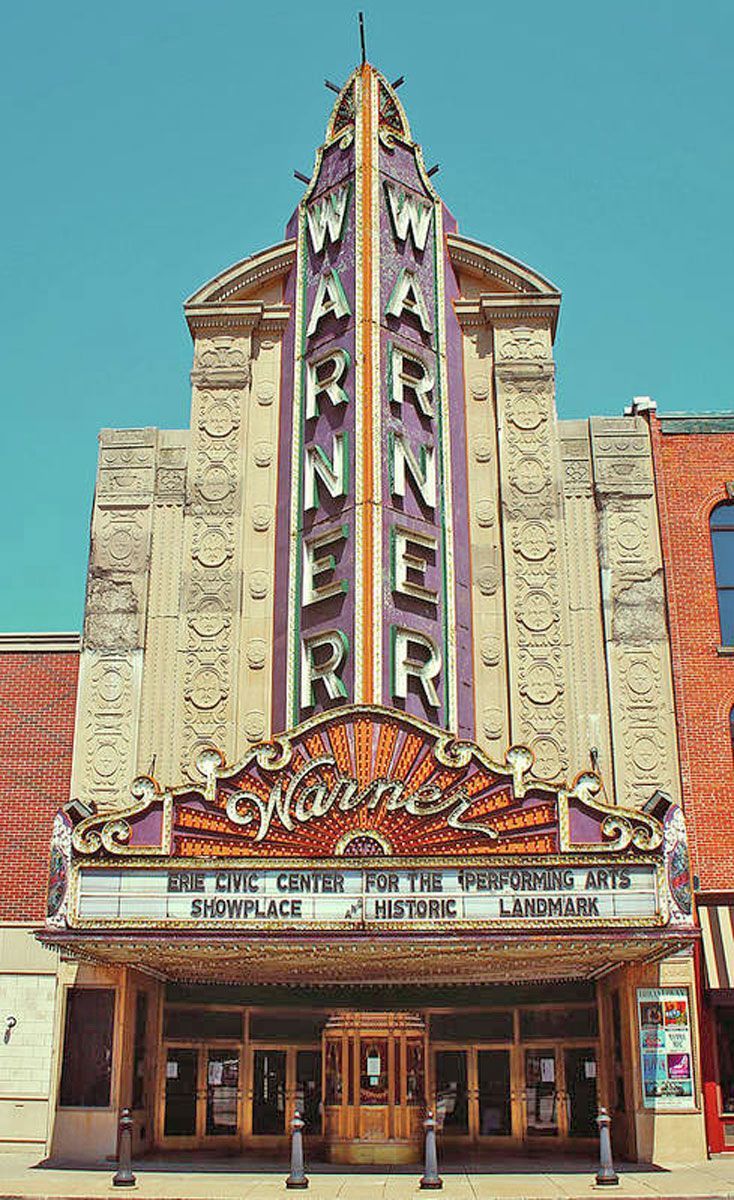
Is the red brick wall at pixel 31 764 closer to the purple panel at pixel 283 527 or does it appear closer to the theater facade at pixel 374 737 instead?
the theater facade at pixel 374 737

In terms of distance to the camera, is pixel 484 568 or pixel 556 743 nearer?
pixel 556 743

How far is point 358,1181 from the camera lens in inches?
752

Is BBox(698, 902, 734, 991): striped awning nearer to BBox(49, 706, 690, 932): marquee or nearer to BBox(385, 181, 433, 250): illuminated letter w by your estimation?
BBox(49, 706, 690, 932): marquee

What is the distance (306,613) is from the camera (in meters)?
23.8

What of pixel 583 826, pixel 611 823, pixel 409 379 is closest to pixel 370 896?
pixel 583 826

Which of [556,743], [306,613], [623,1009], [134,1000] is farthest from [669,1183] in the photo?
[306,613]

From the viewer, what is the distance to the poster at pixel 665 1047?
21.0 meters

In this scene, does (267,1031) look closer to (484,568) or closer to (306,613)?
(306,613)

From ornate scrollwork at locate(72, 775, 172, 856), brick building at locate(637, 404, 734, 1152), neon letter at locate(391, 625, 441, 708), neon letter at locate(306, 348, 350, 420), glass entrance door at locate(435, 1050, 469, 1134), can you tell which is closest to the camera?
ornate scrollwork at locate(72, 775, 172, 856)

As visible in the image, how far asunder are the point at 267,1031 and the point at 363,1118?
259 cm

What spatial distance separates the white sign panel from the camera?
1870 centimetres

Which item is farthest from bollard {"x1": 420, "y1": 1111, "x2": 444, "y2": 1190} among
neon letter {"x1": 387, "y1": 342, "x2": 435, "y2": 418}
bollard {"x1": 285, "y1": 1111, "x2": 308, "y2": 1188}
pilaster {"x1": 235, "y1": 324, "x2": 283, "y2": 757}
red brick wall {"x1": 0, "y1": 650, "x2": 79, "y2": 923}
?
neon letter {"x1": 387, "y1": 342, "x2": 435, "y2": 418}

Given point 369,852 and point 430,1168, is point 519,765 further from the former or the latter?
point 430,1168

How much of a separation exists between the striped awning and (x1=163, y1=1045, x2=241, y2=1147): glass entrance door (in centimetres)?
873
